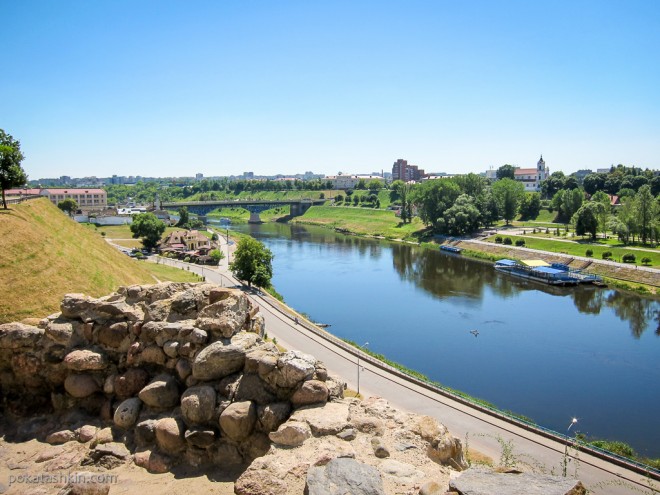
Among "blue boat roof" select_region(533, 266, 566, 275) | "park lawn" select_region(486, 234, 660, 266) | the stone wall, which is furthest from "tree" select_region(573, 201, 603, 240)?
the stone wall

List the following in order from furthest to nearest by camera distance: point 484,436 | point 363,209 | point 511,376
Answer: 1. point 363,209
2. point 511,376
3. point 484,436

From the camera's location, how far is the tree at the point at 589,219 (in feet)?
228

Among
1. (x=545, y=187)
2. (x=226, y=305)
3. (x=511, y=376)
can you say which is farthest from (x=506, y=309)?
(x=545, y=187)

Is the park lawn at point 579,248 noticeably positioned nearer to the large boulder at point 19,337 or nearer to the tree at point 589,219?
the tree at point 589,219

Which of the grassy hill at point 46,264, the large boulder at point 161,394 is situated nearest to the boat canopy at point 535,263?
the grassy hill at point 46,264

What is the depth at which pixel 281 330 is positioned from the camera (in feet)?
105

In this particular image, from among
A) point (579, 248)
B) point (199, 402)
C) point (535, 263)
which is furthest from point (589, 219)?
point (199, 402)

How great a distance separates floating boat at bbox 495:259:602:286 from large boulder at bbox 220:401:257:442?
Result: 167 feet

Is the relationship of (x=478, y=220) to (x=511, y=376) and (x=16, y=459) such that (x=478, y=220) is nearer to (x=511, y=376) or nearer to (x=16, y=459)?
(x=511, y=376)

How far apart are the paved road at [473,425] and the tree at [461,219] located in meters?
59.1

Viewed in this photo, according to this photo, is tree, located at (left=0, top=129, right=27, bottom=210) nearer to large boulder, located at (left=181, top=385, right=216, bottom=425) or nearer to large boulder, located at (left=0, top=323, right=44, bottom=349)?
large boulder, located at (left=0, top=323, right=44, bottom=349)

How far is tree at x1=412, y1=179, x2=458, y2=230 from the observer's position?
9012 centimetres

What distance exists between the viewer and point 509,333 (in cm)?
3741

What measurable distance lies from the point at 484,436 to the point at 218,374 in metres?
11.6
